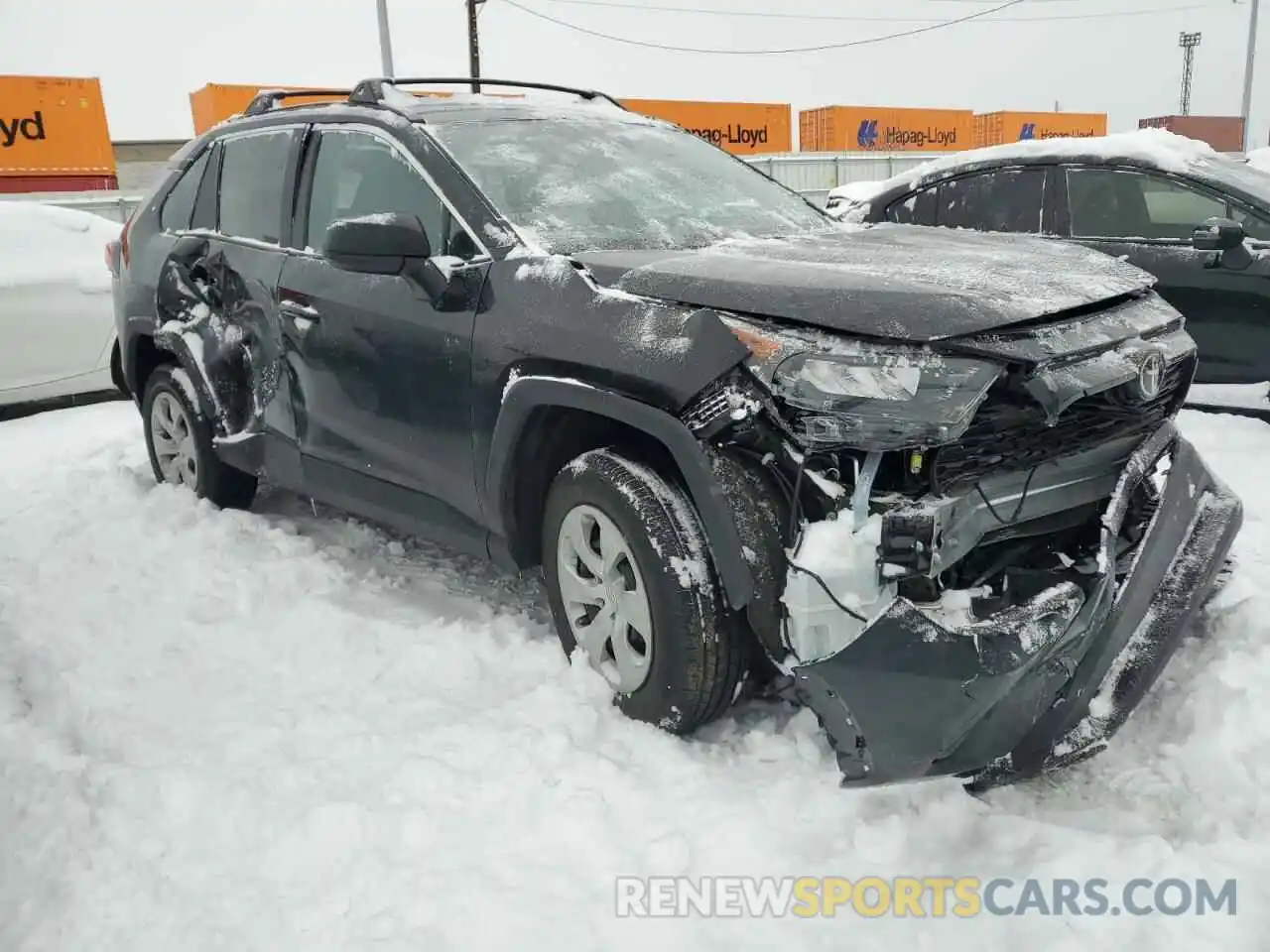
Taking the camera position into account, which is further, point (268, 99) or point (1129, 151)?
point (1129, 151)

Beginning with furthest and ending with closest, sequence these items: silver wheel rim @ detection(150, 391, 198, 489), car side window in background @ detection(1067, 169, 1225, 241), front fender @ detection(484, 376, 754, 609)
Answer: car side window in background @ detection(1067, 169, 1225, 241)
silver wheel rim @ detection(150, 391, 198, 489)
front fender @ detection(484, 376, 754, 609)

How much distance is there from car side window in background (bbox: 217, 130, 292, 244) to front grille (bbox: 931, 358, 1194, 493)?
276 centimetres

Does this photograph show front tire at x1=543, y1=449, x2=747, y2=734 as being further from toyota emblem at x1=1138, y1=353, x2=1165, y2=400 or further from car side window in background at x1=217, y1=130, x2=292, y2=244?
car side window in background at x1=217, y1=130, x2=292, y2=244

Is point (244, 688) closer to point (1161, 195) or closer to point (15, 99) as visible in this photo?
point (1161, 195)

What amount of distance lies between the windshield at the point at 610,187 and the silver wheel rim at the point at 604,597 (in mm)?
830

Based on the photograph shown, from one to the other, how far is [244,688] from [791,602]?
1816 mm

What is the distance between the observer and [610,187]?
11.0ft

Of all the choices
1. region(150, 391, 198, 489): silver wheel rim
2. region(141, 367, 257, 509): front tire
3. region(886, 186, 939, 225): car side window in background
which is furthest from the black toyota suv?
region(886, 186, 939, 225): car side window in background

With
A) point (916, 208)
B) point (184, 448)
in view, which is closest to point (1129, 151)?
point (916, 208)

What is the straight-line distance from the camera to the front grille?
2246 millimetres

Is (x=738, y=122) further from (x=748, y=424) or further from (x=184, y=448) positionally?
(x=748, y=424)

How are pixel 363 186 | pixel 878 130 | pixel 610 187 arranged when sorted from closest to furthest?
1. pixel 610 187
2. pixel 363 186
3. pixel 878 130

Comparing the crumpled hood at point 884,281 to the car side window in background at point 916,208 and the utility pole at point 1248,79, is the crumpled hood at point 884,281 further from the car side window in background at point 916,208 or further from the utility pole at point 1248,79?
the utility pole at point 1248,79

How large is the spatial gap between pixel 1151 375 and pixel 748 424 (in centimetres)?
102
